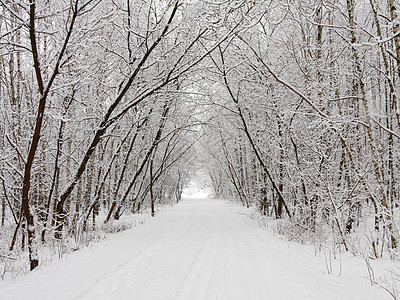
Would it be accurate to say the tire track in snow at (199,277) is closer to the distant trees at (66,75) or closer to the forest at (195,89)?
the forest at (195,89)

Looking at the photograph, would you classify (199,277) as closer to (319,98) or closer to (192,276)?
(192,276)

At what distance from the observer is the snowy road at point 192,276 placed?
3.40 meters

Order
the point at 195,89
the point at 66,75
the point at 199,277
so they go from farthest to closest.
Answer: the point at 195,89 → the point at 66,75 → the point at 199,277

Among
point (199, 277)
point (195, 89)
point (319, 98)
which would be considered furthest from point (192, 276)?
point (195, 89)

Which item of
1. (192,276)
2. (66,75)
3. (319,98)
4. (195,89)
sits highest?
(195,89)

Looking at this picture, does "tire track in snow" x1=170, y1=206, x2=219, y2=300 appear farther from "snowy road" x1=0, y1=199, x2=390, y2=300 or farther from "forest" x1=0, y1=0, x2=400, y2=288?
"forest" x1=0, y1=0, x2=400, y2=288

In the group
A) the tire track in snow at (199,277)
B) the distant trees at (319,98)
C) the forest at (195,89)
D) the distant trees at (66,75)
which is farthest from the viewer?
the distant trees at (319,98)

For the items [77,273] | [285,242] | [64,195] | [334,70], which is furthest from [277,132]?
[77,273]

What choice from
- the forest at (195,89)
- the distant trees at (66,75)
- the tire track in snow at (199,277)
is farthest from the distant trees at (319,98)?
the tire track in snow at (199,277)

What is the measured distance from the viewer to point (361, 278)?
3.89 metres

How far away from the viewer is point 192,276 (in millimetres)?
4125

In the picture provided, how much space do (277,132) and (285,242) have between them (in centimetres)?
415

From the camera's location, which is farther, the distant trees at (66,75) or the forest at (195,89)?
the forest at (195,89)

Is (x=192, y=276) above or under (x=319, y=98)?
under
